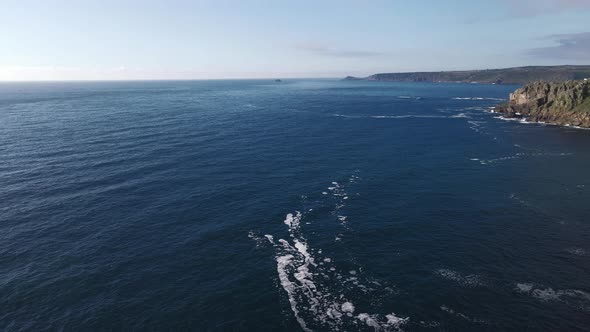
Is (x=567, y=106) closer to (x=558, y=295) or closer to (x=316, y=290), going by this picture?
(x=558, y=295)

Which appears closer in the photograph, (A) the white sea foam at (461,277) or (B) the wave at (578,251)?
(A) the white sea foam at (461,277)

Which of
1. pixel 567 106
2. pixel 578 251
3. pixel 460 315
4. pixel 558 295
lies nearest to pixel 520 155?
pixel 578 251

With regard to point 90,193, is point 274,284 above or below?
below

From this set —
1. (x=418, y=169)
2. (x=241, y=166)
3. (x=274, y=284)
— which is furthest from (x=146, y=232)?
(x=418, y=169)

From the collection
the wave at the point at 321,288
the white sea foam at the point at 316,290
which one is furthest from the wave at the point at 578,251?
the white sea foam at the point at 316,290

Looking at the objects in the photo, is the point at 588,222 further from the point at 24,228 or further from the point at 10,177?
the point at 10,177

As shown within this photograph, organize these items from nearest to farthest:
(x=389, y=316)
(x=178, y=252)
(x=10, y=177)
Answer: (x=389, y=316), (x=178, y=252), (x=10, y=177)

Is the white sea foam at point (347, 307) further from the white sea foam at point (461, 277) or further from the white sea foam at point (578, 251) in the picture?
the white sea foam at point (578, 251)

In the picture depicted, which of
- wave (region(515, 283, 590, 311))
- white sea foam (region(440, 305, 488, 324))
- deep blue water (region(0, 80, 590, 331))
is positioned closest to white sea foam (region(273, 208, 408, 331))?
deep blue water (region(0, 80, 590, 331))
